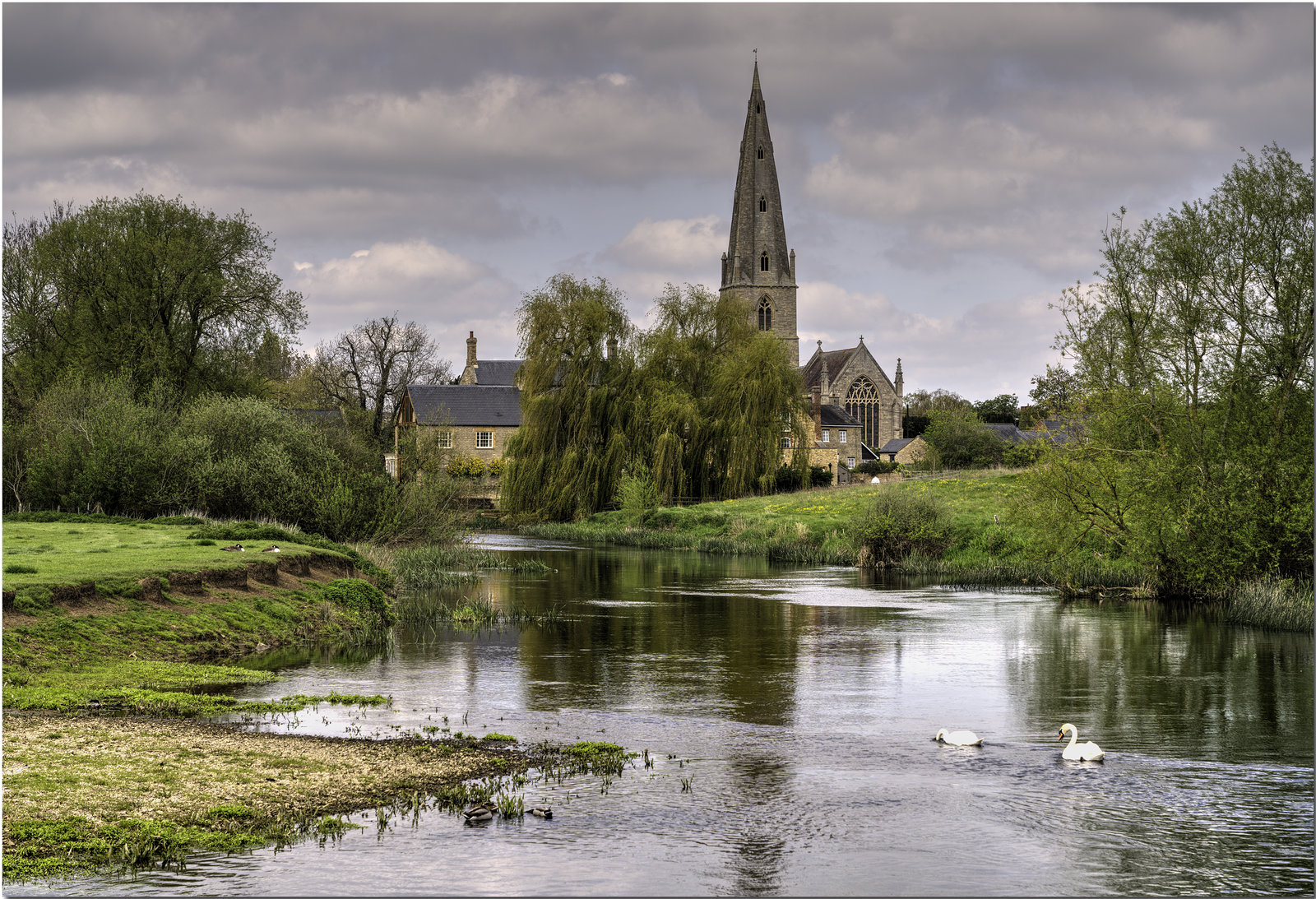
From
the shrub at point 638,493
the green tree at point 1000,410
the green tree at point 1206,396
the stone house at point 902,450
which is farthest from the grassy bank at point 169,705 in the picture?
the green tree at point 1000,410

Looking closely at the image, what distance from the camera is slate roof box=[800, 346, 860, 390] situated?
119m

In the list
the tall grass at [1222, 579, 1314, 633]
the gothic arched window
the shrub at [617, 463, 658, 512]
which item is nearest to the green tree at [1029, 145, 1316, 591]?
the tall grass at [1222, 579, 1314, 633]

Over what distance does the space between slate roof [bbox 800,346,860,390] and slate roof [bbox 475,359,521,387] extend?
3400cm

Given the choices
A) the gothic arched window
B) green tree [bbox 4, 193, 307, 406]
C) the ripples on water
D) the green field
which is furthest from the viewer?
the gothic arched window

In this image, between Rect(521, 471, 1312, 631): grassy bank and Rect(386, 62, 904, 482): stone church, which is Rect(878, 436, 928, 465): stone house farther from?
Rect(521, 471, 1312, 631): grassy bank

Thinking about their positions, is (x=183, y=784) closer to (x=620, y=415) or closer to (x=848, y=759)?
(x=848, y=759)

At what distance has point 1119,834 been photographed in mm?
10094

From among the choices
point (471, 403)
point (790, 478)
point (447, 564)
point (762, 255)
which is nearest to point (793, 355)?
point (762, 255)

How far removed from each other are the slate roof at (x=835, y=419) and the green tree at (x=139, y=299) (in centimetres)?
6430

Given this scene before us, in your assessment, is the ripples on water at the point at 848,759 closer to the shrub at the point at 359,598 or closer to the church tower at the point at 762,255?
the shrub at the point at 359,598

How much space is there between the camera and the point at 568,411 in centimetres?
5719

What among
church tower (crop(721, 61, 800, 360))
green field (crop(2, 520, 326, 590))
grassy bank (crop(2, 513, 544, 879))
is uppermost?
church tower (crop(721, 61, 800, 360))

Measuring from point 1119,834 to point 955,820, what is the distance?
4.47 ft

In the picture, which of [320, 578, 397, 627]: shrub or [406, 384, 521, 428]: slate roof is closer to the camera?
[320, 578, 397, 627]: shrub
